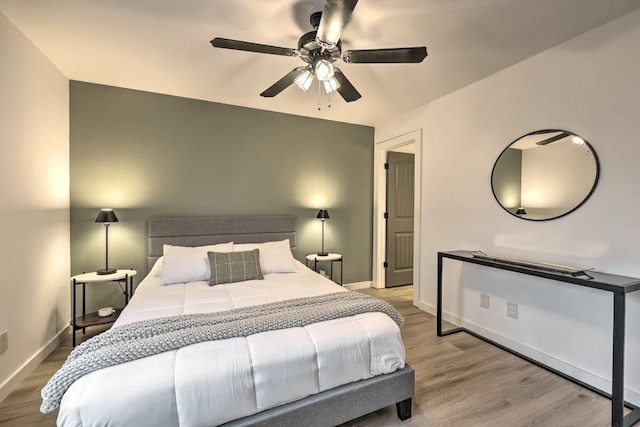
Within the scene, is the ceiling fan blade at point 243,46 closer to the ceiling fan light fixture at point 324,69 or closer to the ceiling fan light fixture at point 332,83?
the ceiling fan light fixture at point 324,69

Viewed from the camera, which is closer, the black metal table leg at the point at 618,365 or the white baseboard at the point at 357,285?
the black metal table leg at the point at 618,365

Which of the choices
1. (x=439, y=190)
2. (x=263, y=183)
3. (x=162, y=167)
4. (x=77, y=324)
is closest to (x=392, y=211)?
(x=439, y=190)

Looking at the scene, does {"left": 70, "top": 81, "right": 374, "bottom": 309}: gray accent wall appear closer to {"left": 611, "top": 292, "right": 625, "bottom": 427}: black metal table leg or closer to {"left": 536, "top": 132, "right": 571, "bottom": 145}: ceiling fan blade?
{"left": 536, "top": 132, "right": 571, "bottom": 145}: ceiling fan blade

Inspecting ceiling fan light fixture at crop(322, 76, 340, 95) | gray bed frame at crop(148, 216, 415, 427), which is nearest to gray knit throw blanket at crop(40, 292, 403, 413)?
gray bed frame at crop(148, 216, 415, 427)

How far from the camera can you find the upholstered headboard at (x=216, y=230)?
3.23m

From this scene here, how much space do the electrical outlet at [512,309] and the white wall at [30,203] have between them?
13.1 feet

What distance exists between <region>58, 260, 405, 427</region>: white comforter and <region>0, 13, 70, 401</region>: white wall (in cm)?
100

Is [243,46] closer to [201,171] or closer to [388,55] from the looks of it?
[388,55]

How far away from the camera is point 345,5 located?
1.38 metres

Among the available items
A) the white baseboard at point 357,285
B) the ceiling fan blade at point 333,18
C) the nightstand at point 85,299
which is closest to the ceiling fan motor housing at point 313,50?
the ceiling fan blade at point 333,18

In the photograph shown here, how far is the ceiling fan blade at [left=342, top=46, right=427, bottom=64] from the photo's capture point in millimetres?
1779

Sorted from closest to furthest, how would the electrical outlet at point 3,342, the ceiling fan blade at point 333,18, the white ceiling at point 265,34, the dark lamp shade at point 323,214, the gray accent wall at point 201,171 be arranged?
the ceiling fan blade at point 333,18
the white ceiling at point 265,34
the electrical outlet at point 3,342
the gray accent wall at point 201,171
the dark lamp shade at point 323,214

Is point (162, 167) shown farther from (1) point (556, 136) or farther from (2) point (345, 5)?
(1) point (556, 136)

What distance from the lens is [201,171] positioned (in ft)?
11.6
